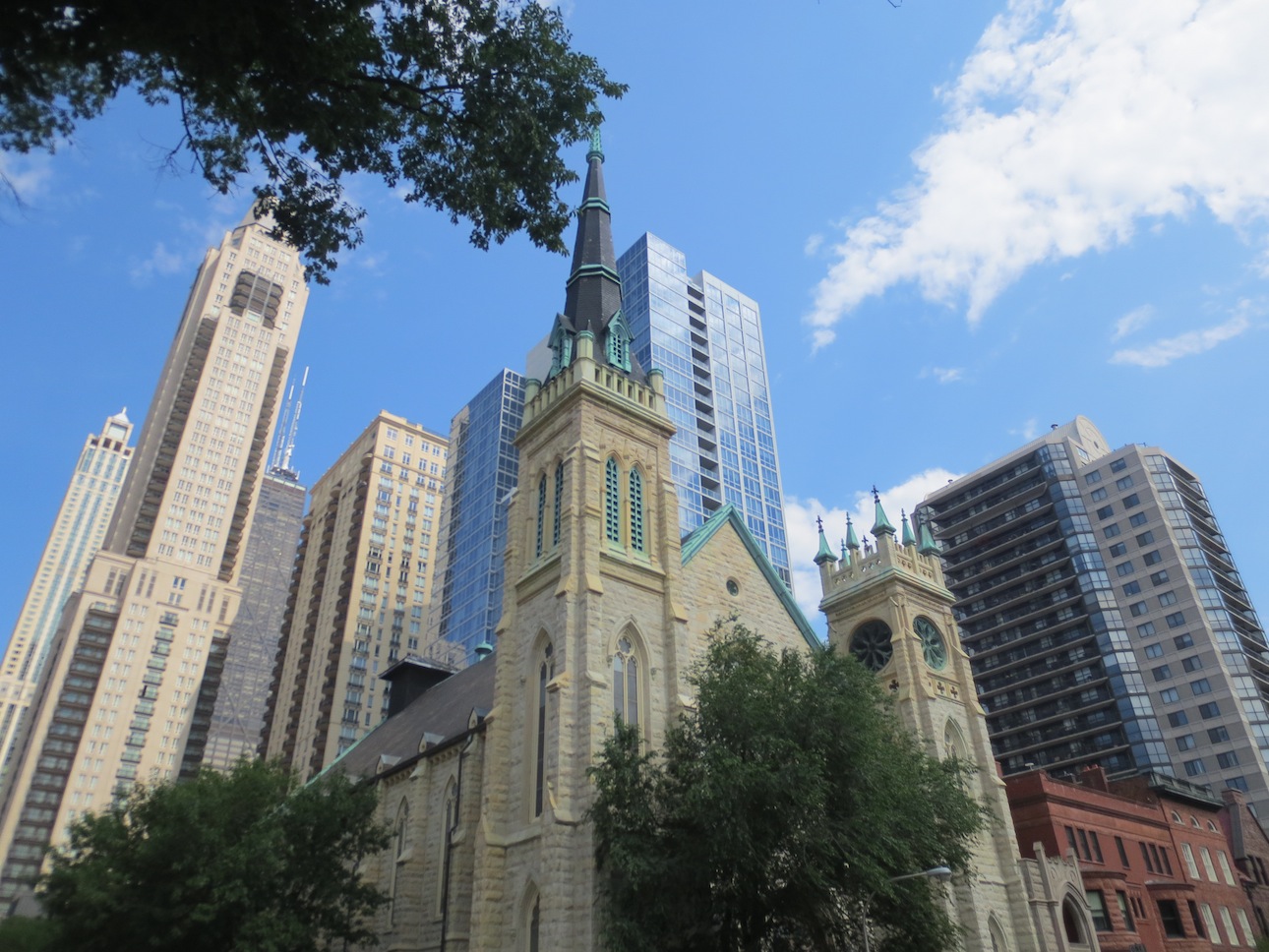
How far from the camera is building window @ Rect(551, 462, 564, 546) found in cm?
3048

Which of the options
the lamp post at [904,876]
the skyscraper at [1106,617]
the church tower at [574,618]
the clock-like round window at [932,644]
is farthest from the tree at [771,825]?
the skyscraper at [1106,617]

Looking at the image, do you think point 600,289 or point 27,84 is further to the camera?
point 600,289

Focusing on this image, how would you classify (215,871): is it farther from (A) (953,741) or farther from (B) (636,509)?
(A) (953,741)

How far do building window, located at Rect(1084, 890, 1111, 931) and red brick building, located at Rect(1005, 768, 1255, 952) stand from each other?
41mm

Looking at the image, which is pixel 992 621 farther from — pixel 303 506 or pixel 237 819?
pixel 303 506

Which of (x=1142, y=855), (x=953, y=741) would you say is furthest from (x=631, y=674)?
(x=1142, y=855)

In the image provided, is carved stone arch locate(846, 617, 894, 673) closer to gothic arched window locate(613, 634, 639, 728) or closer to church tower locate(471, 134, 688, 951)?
church tower locate(471, 134, 688, 951)

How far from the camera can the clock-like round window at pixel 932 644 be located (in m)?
37.6

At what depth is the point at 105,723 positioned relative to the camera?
10662cm

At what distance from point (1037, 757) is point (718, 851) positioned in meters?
73.7

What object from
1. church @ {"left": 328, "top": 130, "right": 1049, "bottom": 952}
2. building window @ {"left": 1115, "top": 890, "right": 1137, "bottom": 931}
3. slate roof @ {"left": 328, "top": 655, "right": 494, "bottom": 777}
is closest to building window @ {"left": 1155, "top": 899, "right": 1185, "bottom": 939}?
building window @ {"left": 1115, "top": 890, "right": 1137, "bottom": 931}

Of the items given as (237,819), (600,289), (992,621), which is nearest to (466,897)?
(237,819)

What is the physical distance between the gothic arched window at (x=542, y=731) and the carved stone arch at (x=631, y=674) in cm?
194

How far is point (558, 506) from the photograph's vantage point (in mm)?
31109
